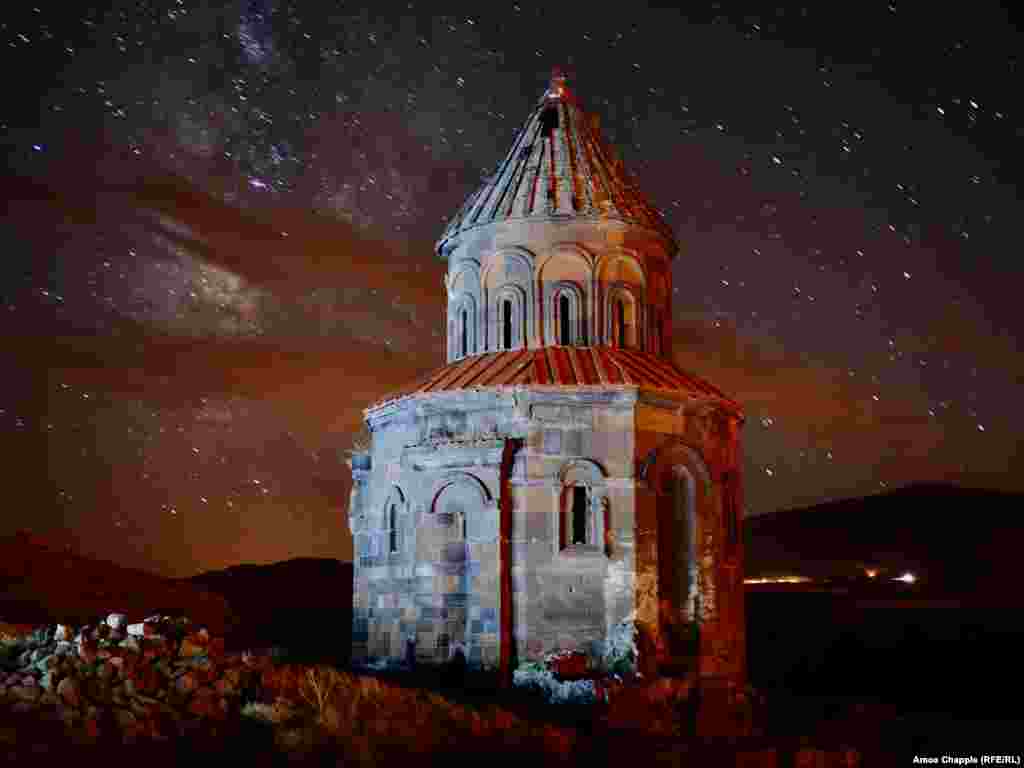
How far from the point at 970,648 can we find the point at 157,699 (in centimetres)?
2866

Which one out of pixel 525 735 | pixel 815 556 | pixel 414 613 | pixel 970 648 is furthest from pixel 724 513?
pixel 815 556

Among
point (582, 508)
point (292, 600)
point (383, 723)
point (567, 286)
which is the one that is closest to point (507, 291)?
point (567, 286)

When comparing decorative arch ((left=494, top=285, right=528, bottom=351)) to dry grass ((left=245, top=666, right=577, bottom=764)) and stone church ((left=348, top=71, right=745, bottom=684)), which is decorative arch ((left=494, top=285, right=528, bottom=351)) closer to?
stone church ((left=348, top=71, right=745, bottom=684))

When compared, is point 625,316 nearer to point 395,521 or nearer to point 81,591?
point 395,521

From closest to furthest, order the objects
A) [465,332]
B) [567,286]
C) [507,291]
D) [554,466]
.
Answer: [554,466] → [567,286] → [507,291] → [465,332]

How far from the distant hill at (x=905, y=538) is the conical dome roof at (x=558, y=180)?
134ft

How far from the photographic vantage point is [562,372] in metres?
20.8

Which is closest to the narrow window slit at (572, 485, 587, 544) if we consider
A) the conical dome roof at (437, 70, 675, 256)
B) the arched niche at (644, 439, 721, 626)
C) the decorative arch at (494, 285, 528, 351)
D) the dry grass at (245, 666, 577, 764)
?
the arched niche at (644, 439, 721, 626)

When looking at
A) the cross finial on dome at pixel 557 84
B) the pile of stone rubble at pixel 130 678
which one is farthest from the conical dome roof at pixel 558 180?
the pile of stone rubble at pixel 130 678

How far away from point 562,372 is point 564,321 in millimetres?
1912

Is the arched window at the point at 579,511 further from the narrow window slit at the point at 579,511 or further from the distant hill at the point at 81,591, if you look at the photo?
the distant hill at the point at 81,591

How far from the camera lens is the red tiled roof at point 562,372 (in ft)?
67.3

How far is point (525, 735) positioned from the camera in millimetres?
15648

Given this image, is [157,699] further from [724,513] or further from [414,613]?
[724,513]
